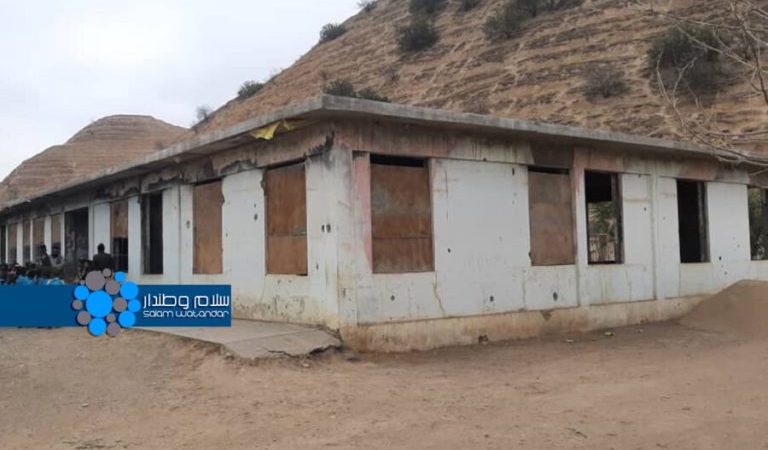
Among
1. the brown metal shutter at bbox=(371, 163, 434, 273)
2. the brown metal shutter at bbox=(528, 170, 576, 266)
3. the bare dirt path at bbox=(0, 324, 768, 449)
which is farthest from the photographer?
the brown metal shutter at bbox=(528, 170, 576, 266)

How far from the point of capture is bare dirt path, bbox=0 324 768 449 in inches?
216

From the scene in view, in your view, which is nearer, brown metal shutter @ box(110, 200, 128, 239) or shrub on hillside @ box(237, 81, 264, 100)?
brown metal shutter @ box(110, 200, 128, 239)

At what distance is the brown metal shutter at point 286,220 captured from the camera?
32.1ft

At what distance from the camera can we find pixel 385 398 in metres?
6.75

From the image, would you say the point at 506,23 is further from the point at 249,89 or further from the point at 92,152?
the point at 92,152

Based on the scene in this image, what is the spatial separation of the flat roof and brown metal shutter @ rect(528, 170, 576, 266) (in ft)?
2.41

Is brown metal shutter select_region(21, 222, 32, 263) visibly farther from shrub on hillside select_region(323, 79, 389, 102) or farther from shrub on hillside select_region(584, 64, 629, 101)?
shrub on hillside select_region(584, 64, 629, 101)

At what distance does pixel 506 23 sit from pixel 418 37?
6.13 metres

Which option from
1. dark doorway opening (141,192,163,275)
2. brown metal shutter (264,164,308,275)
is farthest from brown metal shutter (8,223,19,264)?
brown metal shutter (264,164,308,275)

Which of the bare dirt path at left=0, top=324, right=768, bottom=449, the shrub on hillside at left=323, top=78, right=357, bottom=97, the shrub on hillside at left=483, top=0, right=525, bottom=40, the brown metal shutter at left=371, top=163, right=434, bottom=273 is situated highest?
the shrub on hillside at left=483, top=0, right=525, bottom=40

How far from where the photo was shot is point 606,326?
12.1m

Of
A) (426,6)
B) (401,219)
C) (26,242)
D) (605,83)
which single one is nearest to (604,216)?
(605,83)

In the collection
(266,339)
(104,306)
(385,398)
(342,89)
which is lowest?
(385,398)

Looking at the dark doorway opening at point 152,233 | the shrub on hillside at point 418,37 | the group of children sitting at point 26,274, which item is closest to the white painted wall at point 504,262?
the dark doorway opening at point 152,233
